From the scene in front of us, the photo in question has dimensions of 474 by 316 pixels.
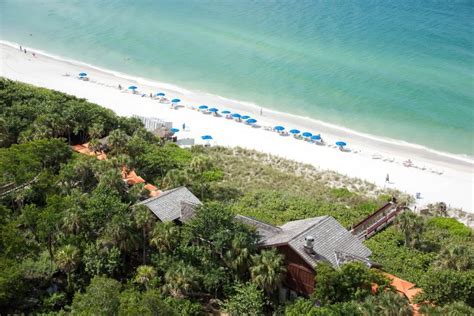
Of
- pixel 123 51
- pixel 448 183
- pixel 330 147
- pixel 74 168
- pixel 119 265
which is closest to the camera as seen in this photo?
pixel 119 265

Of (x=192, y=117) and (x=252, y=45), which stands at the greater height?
(x=252, y=45)

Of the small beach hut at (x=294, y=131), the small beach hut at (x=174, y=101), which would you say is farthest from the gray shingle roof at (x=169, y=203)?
the small beach hut at (x=174, y=101)

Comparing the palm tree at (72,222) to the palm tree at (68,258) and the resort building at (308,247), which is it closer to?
the palm tree at (68,258)

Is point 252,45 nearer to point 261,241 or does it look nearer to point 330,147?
point 330,147

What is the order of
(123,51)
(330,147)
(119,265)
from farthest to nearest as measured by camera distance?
1. (123,51)
2. (330,147)
3. (119,265)

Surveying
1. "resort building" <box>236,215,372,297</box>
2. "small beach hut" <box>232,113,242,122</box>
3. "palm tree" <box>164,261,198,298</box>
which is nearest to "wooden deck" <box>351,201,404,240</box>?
"resort building" <box>236,215,372,297</box>

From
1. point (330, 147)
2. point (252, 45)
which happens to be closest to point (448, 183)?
point (330, 147)

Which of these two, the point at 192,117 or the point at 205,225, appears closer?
the point at 205,225

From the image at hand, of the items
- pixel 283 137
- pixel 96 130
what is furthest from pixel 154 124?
pixel 283 137
